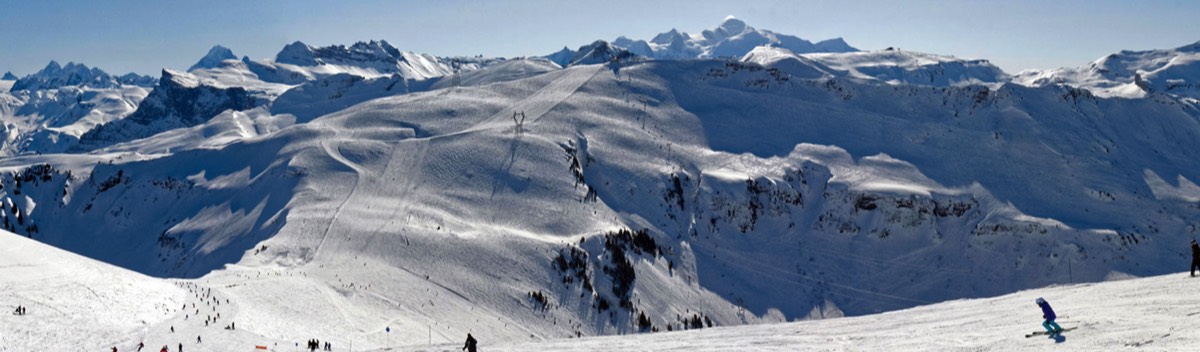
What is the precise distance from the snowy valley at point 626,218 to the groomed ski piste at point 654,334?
348 millimetres

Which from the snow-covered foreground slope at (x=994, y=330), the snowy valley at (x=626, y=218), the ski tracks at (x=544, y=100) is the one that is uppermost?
the snow-covered foreground slope at (x=994, y=330)

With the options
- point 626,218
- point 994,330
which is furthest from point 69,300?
point 626,218

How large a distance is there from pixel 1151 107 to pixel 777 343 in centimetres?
17102

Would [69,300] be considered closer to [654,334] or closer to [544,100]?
[654,334]

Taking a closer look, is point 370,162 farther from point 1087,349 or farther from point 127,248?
point 1087,349

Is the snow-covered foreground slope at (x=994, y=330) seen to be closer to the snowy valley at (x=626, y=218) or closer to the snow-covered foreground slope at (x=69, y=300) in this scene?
the snowy valley at (x=626, y=218)

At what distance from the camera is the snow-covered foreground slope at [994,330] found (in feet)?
87.6

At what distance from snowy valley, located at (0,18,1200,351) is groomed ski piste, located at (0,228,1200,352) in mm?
348

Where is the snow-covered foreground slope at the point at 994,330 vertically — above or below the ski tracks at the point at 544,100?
above

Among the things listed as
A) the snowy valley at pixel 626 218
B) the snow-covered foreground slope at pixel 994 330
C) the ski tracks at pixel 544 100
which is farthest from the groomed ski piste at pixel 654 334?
the ski tracks at pixel 544 100

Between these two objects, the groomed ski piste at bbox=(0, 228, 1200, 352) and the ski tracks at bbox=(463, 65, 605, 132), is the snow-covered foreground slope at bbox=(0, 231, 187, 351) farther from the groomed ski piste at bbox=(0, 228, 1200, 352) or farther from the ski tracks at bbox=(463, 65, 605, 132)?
the ski tracks at bbox=(463, 65, 605, 132)

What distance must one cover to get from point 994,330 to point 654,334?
17.6 meters

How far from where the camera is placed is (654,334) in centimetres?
4400

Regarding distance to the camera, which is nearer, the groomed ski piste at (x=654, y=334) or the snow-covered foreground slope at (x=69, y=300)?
the groomed ski piste at (x=654, y=334)
